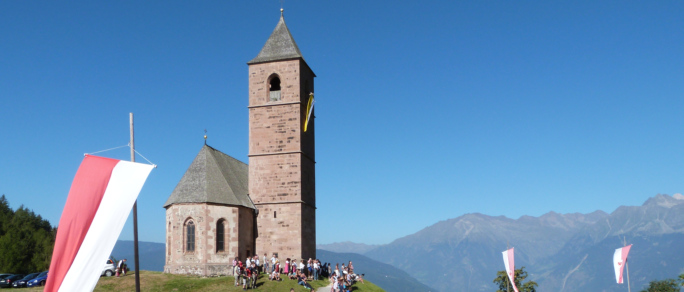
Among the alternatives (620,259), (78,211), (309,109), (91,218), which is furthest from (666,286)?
(78,211)

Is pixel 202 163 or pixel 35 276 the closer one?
pixel 35 276

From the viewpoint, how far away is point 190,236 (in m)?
41.7

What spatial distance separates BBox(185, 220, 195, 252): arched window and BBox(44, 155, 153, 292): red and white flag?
30033mm

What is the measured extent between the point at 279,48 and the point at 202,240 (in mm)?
16151

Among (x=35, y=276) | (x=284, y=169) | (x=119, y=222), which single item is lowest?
(x=35, y=276)

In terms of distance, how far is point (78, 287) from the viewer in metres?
11.6

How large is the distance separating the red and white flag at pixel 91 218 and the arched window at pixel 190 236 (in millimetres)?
30033

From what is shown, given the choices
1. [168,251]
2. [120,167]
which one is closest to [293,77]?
[168,251]

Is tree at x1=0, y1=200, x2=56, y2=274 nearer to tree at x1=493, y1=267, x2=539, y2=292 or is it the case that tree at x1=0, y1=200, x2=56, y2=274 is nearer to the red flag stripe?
tree at x1=493, y1=267, x2=539, y2=292

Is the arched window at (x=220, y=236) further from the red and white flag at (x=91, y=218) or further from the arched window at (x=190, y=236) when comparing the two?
the red and white flag at (x=91, y=218)

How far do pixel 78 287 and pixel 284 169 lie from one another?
112 ft

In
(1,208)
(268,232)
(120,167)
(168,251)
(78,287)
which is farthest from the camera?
(1,208)

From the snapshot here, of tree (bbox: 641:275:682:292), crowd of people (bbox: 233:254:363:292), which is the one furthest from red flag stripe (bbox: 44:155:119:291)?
tree (bbox: 641:275:682:292)

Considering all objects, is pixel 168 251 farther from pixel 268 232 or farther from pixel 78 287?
pixel 78 287
